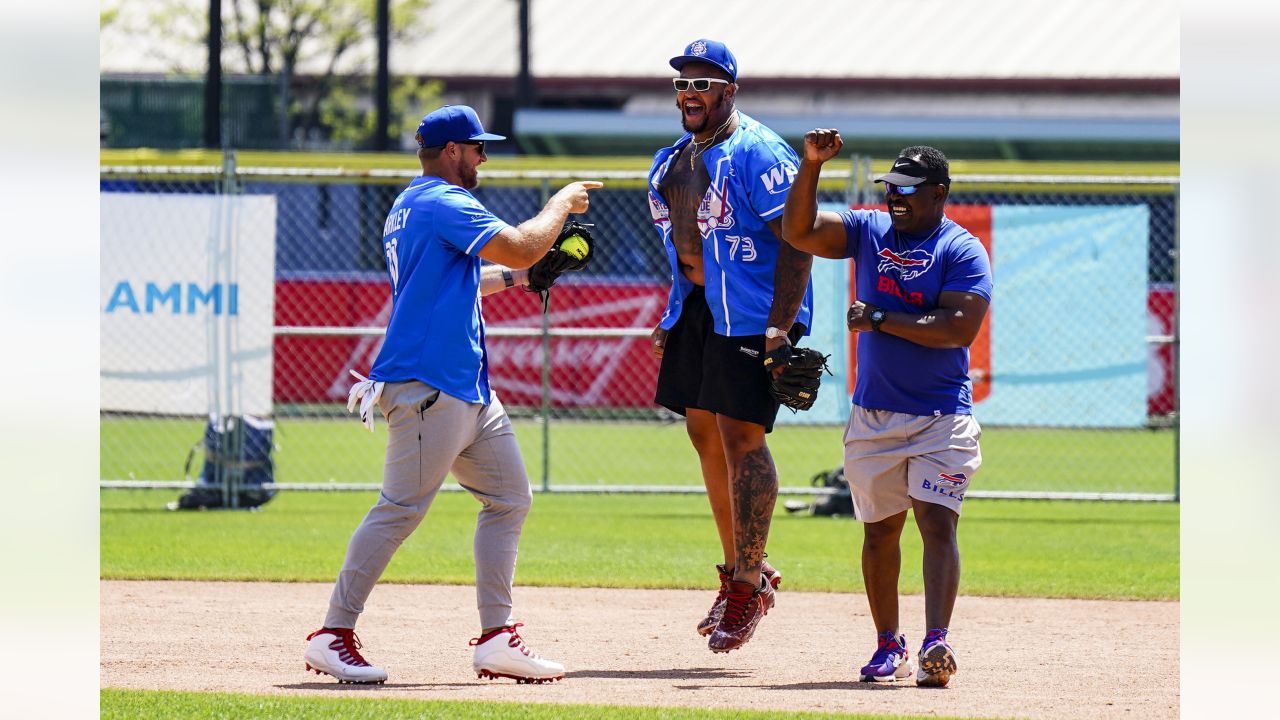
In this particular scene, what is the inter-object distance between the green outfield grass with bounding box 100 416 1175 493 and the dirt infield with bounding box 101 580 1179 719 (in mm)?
5359

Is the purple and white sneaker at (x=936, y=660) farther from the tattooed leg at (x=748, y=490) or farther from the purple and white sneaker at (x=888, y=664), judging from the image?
the tattooed leg at (x=748, y=490)

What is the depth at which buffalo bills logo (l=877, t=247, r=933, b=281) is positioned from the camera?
5.87 m

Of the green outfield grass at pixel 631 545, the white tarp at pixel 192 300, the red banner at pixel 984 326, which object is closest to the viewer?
the green outfield grass at pixel 631 545

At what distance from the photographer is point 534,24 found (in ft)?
109

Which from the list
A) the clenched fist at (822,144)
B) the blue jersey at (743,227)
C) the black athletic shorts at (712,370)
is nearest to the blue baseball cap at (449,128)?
the blue jersey at (743,227)

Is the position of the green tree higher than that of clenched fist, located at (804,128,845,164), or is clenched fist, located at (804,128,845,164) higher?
the green tree

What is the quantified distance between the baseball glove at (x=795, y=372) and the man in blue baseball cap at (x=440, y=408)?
1021 mm

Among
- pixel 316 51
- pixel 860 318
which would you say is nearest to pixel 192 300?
pixel 860 318

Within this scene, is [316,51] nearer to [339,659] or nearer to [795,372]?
[795,372]

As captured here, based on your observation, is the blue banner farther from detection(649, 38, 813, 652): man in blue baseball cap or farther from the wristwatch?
the wristwatch

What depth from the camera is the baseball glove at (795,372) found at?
6121mm

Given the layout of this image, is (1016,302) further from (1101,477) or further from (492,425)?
(492,425)

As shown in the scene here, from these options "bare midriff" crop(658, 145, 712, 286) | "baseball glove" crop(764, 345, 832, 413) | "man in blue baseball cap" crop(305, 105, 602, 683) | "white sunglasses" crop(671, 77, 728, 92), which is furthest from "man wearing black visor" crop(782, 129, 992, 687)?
"man in blue baseball cap" crop(305, 105, 602, 683)
